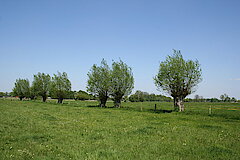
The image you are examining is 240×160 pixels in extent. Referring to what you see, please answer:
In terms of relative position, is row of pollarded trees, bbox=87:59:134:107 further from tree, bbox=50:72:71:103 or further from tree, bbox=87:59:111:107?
tree, bbox=50:72:71:103

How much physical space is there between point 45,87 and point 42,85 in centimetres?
162

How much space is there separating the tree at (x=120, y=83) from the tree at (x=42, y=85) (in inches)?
1842

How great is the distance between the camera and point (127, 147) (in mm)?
9805

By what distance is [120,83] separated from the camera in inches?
1948

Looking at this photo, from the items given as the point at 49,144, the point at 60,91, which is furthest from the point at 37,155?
the point at 60,91

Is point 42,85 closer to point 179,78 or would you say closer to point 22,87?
point 22,87

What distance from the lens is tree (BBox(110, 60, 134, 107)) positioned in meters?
49.2

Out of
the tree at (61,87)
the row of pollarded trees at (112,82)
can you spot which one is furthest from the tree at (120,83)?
the tree at (61,87)

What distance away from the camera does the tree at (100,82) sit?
167 ft

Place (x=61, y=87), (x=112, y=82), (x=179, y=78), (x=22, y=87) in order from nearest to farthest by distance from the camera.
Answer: (x=179, y=78) < (x=112, y=82) < (x=61, y=87) < (x=22, y=87)

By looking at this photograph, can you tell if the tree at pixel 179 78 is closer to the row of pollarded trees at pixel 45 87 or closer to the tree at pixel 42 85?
the row of pollarded trees at pixel 45 87

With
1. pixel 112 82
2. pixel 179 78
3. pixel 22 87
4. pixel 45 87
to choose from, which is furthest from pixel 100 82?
pixel 22 87

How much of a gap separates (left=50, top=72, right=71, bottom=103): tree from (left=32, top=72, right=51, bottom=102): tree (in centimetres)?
1412

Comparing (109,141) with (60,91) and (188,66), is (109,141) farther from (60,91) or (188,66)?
(60,91)
